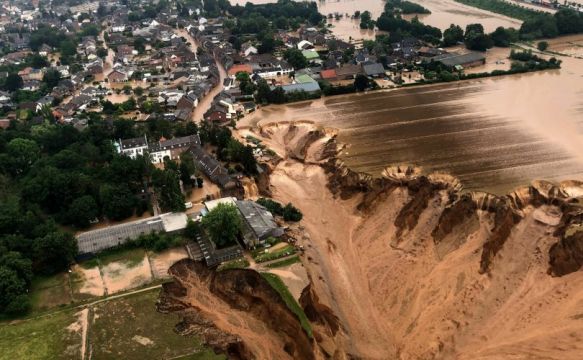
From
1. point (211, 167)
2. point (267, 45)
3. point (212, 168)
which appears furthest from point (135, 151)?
point (267, 45)

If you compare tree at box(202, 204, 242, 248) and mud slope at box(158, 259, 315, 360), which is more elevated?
tree at box(202, 204, 242, 248)

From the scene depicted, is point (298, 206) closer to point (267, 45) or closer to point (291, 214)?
point (291, 214)

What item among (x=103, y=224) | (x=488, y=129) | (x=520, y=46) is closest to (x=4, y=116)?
(x=103, y=224)

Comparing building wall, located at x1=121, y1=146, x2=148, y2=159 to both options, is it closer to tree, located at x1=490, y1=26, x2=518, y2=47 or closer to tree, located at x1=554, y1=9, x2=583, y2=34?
tree, located at x1=490, y1=26, x2=518, y2=47

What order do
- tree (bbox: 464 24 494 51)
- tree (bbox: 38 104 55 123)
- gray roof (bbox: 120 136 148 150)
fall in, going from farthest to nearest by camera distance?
tree (bbox: 464 24 494 51)
tree (bbox: 38 104 55 123)
gray roof (bbox: 120 136 148 150)

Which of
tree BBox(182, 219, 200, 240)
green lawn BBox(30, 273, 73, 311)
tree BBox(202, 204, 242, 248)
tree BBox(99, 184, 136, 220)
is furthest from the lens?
tree BBox(99, 184, 136, 220)

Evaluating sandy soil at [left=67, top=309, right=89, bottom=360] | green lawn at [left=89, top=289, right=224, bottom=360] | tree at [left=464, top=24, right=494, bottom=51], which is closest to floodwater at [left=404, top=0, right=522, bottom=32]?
tree at [left=464, top=24, right=494, bottom=51]

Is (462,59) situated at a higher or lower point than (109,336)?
higher
